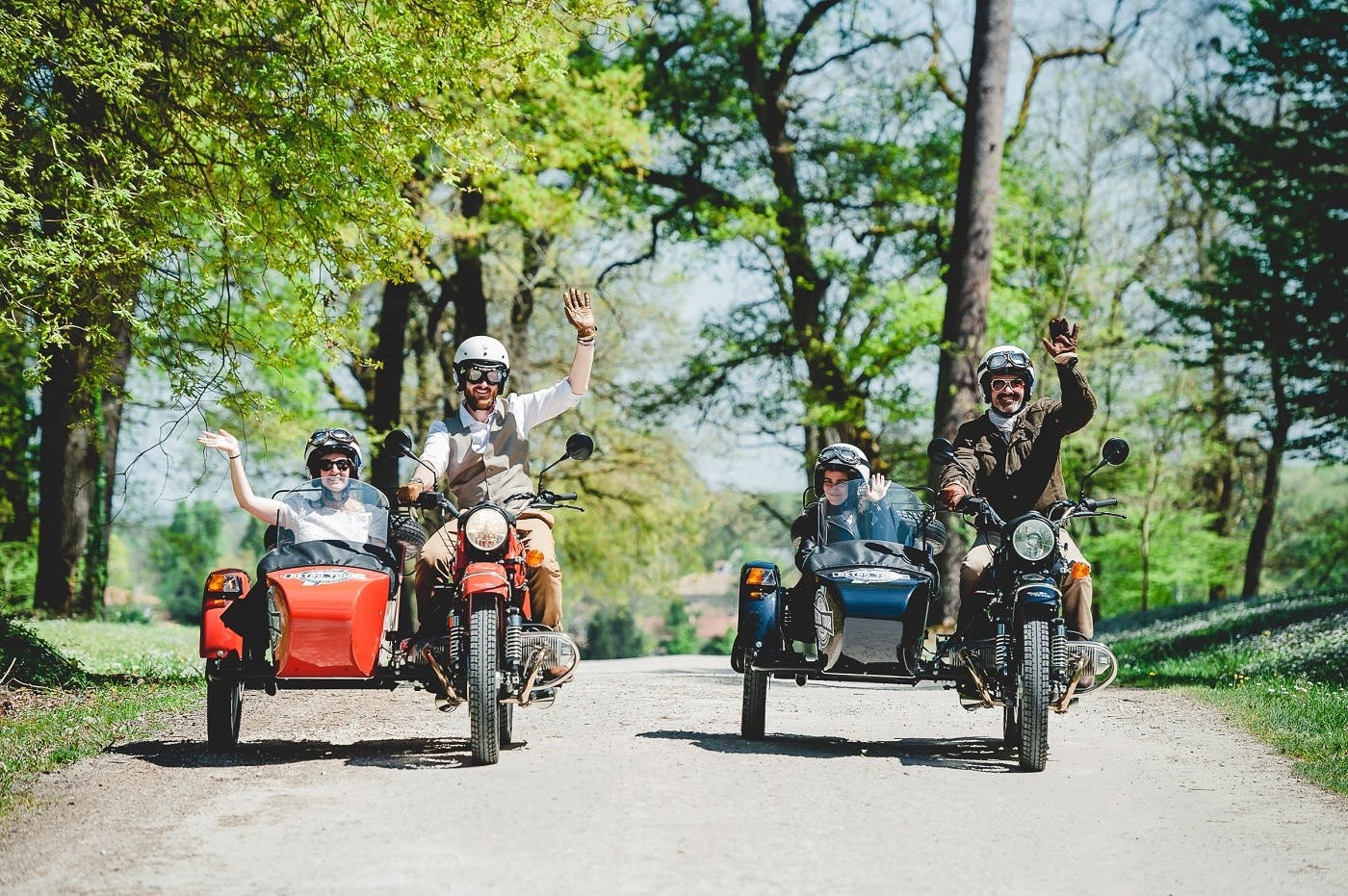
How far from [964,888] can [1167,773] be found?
10.7ft

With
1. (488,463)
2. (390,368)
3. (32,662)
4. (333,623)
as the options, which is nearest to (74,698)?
(32,662)

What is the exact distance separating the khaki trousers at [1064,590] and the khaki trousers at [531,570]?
2.29 metres

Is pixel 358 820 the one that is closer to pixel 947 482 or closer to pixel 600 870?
pixel 600 870

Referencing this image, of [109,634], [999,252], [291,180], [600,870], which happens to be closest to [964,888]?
[600,870]

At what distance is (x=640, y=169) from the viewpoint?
25.1 meters

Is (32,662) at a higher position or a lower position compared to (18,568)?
lower

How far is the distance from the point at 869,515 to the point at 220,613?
3623 millimetres

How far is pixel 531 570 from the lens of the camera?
8008 mm

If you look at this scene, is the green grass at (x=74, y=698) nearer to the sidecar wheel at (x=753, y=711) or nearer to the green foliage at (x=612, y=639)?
the sidecar wheel at (x=753, y=711)

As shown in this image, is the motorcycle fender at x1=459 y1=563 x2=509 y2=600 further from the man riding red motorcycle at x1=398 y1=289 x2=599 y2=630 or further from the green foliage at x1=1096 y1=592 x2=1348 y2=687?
the green foliage at x1=1096 y1=592 x2=1348 y2=687

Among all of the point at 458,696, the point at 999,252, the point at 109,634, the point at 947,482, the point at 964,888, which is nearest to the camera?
the point at 964,888

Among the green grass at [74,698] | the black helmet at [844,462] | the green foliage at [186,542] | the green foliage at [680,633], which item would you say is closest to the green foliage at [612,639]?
the green foliage at [680,633]

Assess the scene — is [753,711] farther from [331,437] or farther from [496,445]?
[331,437]

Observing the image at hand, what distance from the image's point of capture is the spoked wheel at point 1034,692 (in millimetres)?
7418
